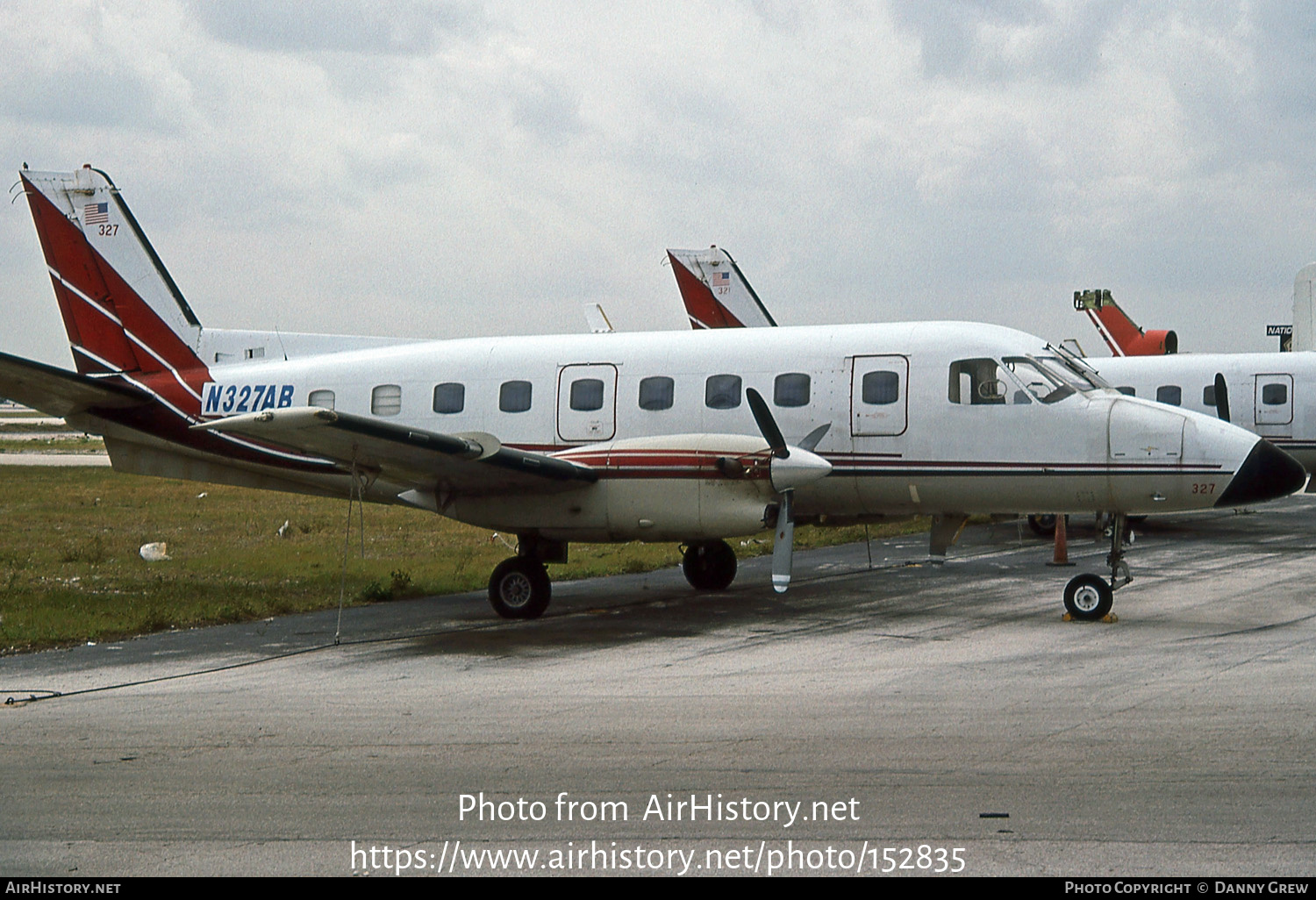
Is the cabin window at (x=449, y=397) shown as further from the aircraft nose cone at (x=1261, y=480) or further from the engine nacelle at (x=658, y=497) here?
A: the aircraft nose cone at (x=1261, y=480)

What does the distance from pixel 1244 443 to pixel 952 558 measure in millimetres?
7666

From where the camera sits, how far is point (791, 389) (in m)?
14.8

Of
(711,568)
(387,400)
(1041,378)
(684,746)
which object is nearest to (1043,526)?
(711,568)

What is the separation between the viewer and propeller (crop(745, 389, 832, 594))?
13344 millimetres

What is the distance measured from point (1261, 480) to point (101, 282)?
1474cm

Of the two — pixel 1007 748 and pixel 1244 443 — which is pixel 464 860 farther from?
pixel 1244 443

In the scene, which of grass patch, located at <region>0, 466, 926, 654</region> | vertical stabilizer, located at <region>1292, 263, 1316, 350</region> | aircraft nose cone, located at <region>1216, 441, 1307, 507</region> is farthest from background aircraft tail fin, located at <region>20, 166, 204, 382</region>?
vertical stabilizer, located at <region>1292, 263, 1316, 350</region>

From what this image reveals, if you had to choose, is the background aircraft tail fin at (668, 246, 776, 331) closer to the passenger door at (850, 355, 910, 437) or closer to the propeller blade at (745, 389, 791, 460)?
the passenger door at (850, 355, 910, 437)

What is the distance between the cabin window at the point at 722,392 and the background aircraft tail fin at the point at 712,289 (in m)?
13.4

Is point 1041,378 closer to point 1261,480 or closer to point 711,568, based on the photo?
point 1261,480

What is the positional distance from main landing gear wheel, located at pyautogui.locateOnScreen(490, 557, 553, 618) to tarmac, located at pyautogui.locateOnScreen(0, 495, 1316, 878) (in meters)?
0.27

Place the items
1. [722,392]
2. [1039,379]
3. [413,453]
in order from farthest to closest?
[722,392]
[1039,379]
[413,453]

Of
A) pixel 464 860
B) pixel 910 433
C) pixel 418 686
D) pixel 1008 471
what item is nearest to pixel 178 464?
pixel 418 686

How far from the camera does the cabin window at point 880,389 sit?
14.4 m
